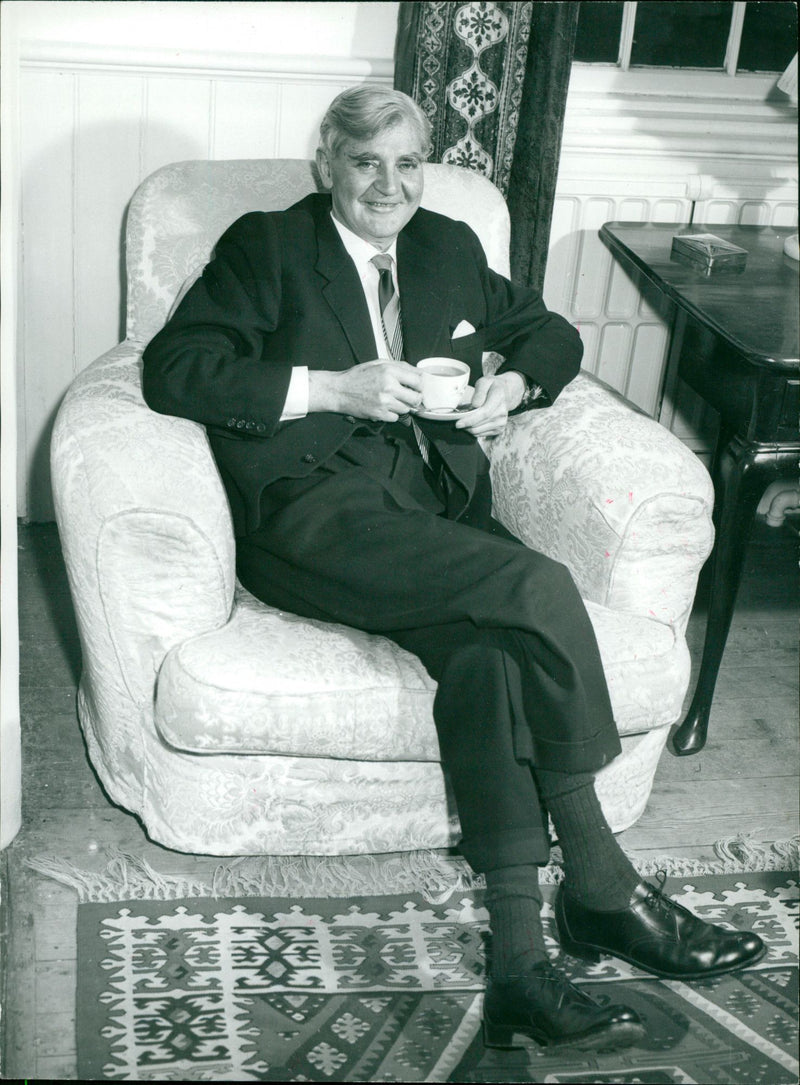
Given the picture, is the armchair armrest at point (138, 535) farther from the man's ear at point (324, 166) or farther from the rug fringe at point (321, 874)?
the man's ear at point (324, 166)

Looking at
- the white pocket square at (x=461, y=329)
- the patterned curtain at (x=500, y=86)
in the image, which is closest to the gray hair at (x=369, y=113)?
the white pocket square at (x=461, y=329)

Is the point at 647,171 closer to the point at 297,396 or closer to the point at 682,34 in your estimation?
the point at 682,34

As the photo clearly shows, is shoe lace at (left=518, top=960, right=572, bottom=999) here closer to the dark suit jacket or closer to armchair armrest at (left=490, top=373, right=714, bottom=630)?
armchair armrest at (left=490, top=373, right=714, bottom=630)

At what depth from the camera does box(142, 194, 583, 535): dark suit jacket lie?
72.8 inches

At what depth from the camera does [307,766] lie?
1833mm

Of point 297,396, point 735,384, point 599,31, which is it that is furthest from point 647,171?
point 297,396

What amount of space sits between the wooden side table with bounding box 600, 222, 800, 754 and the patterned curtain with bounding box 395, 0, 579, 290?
0.97 feet

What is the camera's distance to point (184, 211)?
7.19ft

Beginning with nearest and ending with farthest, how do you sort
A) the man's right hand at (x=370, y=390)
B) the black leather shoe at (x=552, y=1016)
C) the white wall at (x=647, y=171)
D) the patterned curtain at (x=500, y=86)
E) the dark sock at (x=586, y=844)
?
the black leather shoe at (x=552, y=1016) → the dark sock at (x=586, y=844) → the man's right hand at (x=370, y=390) → the patterned curtain at (x=500, y=86) → the white wall at (x=647, y=171)

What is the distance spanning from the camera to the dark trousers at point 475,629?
1666mm

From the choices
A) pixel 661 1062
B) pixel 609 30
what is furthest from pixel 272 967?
pixel 609 30

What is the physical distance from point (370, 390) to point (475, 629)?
40 centimetres

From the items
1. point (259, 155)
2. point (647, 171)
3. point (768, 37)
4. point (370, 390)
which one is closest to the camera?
point (370, 390)

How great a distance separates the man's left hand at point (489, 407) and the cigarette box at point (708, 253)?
70 cm
